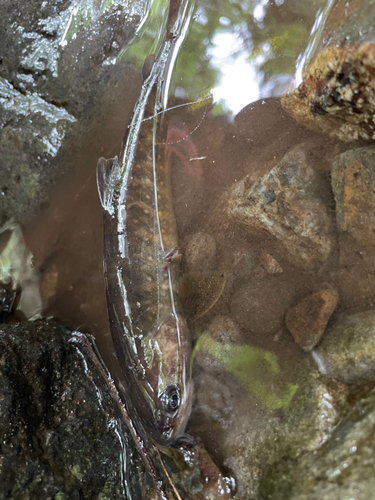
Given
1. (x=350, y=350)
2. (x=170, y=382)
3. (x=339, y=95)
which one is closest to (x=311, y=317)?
(x=350, y=350)

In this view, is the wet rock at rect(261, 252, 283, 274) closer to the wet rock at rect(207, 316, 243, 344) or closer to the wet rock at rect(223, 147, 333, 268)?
the wet rock at rect(223, 147, 333, 268)

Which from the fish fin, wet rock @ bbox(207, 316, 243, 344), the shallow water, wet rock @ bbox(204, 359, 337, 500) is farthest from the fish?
wet rock @ bbox(204, 359, 337, 500)

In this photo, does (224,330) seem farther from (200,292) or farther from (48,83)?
(48,83)

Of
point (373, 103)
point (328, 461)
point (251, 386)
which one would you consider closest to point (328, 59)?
point (373, 103)

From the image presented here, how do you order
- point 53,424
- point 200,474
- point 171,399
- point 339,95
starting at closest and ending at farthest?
point 339,95
point 53,424
point 200,474
point 171,399

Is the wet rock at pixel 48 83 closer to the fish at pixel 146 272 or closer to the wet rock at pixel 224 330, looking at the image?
the fish at pixel 146 272

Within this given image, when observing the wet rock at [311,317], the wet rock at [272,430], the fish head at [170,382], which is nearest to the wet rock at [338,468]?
the wet rock at [272,430]
